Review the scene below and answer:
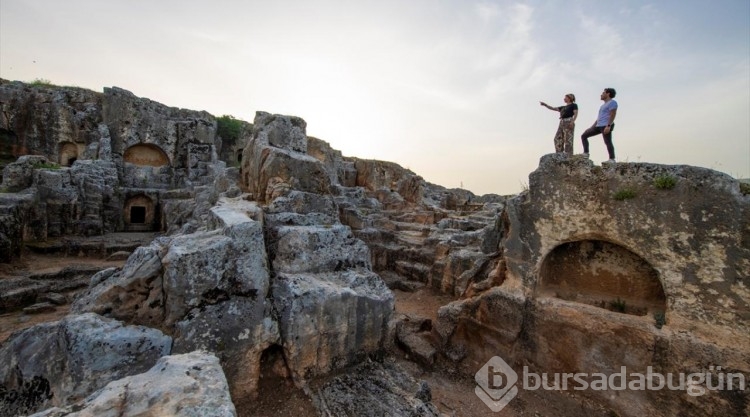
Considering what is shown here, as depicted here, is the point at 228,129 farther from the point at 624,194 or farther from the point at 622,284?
the point at 622,284

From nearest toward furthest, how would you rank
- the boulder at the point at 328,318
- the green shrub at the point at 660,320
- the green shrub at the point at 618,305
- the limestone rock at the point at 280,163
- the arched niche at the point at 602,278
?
the boulder at the point at 328,318 → the green shrub at the point at 660,320 → the arched niche at the point at 602,278 → the green shrub at the point at 618,305 → the limestone rock at the point at 280,163

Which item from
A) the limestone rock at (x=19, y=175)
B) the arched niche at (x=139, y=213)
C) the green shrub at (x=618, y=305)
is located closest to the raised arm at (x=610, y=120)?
the green shrub at (x=618, y=305)

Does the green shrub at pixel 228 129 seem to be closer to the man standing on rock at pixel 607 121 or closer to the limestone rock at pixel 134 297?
the limestone rock at pixel 134 297

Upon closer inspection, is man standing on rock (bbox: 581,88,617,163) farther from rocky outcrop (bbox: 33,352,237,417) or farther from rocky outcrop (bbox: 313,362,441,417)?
rocky outcrop (bbox: 33,352,237,417)

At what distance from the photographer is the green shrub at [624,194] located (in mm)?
4230

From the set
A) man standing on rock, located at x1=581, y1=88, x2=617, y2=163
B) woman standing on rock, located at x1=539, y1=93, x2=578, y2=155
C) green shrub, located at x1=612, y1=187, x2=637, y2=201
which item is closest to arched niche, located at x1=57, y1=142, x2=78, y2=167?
woman standing on rock, located at x1=539, y1=93, x2=578, y2=155

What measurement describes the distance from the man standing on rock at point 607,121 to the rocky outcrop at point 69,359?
668 cm

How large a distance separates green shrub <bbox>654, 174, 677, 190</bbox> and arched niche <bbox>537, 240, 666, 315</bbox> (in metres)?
1.17

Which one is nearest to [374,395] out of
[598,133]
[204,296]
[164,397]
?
[204,296]

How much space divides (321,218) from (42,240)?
1253 cm

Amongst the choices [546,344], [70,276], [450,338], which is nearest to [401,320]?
[450,338]

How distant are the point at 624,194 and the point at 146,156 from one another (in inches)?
899

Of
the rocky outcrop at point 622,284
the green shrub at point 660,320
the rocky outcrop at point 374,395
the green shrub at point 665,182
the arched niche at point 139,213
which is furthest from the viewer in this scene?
the arched niche at point 139,213

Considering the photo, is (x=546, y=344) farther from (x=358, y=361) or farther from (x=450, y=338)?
(x=358, y=361)
